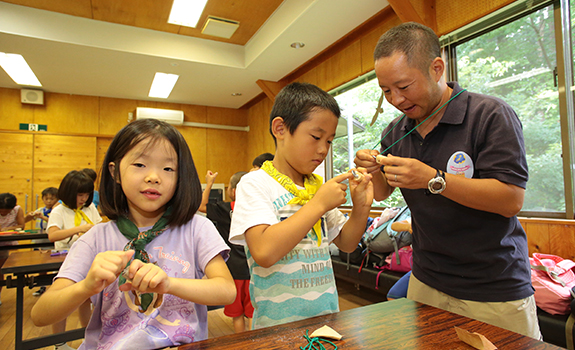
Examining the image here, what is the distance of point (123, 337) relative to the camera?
2.72 ft

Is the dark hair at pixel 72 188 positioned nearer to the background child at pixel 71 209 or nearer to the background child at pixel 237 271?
the background child at pixel 71 209

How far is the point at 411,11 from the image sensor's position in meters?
3.29

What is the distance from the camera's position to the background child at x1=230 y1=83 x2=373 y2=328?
36.0 inches

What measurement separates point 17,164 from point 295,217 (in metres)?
7.65

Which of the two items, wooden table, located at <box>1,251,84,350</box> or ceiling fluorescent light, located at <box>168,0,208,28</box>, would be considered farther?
ceiling fluorescent light, located at <box>168,0,208,28</box>

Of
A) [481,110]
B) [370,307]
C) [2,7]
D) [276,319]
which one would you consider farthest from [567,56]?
[2,7]

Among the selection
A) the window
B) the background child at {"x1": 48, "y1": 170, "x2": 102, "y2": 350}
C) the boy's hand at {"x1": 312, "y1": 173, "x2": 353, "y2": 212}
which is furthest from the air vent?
the boy's hand at {"x1": 312, "y1": 173, "x2": 353, "y2": 212}

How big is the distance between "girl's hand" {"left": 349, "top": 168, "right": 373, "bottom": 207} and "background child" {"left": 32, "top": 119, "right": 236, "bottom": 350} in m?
0.46

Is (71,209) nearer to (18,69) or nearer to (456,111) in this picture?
(456,111)

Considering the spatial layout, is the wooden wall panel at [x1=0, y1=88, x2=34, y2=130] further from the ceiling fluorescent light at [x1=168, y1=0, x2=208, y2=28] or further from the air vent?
the air vent

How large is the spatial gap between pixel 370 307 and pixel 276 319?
0.27 meters

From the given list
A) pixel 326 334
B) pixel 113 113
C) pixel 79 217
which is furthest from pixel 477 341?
pixel 113 113

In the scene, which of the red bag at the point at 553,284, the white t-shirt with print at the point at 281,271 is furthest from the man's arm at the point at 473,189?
the red bag at the point at 553,284

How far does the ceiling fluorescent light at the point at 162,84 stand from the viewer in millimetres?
5887
